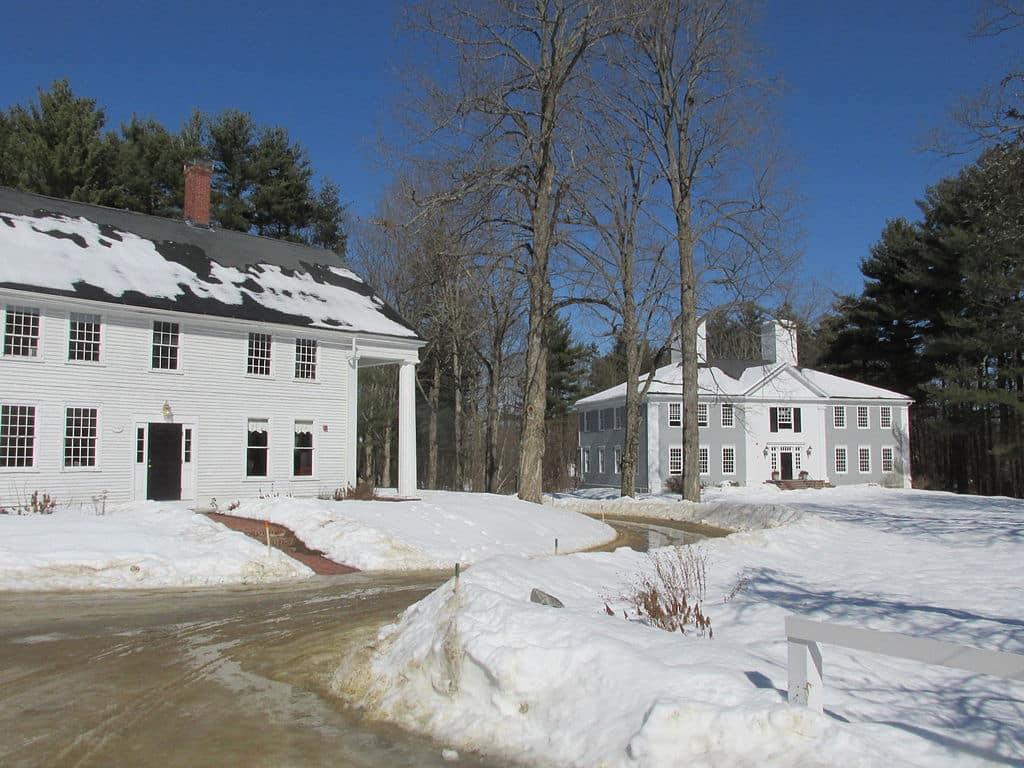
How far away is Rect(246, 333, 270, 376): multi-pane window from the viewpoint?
79.5 ft

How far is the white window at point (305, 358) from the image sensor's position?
25.2 meters

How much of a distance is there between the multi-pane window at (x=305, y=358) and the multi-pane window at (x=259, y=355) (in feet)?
2.92

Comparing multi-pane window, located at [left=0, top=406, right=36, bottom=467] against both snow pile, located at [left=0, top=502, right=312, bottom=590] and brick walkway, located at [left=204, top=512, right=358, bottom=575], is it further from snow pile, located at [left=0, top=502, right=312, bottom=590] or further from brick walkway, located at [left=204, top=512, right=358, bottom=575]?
brick walkway, located at [left=204, top=512, right=358, bottom=575]

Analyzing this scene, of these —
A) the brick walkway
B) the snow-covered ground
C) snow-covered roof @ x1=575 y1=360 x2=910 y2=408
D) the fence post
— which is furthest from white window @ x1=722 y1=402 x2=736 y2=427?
the fence post

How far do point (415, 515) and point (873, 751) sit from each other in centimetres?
1547

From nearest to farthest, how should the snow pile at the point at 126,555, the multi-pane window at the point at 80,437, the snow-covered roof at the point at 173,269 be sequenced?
1. the snow pile at the point at 126,555
2. the multi-pane window at the point at 80,437
3. the snow-covered roof at the point at 173,269

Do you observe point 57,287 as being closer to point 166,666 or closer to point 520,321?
point 166,666

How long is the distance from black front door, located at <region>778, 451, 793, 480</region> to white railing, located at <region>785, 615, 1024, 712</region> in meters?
44.4

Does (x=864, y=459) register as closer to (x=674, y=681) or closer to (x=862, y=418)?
(x=862, y=418)

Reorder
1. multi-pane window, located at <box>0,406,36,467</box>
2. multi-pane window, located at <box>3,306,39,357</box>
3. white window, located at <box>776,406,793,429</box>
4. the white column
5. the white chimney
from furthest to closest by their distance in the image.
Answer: the white chimney, white window, located at <box>776,406,793,429</box>, the white column, multi-pane window, located at <box>3,306,39,357</box>, multi-pane window, located at <box>0,406,36,467</box>

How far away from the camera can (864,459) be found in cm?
4881

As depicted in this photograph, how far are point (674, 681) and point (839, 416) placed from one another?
46523mm

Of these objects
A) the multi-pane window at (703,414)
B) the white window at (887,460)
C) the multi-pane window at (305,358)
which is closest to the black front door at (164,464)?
the multi-pane window at (305,358)

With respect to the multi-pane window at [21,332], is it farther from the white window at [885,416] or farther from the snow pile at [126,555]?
the white window at [885,416]
